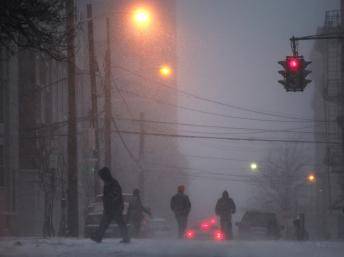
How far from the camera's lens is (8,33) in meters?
15.9

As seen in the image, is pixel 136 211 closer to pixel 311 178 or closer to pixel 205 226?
pixel 205 226

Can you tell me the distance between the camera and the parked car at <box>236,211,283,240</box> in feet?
109

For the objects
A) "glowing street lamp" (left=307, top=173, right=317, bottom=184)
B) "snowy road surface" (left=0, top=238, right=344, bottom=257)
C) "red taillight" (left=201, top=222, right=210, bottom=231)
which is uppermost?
"glowing street lamp" (left=307, top=173, right=317, bottom=184)

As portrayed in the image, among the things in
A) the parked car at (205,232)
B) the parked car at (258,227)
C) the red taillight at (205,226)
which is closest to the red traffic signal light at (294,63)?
the parked car at (258,227)

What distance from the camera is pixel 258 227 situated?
34.3m

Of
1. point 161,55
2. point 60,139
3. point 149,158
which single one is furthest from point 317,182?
point 161,55

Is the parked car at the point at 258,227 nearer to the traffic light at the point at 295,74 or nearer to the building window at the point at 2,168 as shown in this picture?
the traffic light at the point at 295,74

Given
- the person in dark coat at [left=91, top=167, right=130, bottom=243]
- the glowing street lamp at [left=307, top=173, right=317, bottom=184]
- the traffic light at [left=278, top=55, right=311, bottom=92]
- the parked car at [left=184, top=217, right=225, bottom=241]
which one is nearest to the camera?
the person in dark coat at [left=91, top=167, right=130, bottom=243]

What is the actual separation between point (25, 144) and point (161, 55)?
136 meters

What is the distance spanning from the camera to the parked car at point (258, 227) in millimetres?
33188

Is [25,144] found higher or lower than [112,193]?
higher

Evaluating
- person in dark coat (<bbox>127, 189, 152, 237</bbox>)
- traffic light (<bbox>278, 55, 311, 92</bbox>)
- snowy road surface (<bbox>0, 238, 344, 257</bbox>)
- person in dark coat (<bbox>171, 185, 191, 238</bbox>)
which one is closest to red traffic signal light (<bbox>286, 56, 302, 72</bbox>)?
traffic light (<bbox>278, 55, 311, 92</bbox>)

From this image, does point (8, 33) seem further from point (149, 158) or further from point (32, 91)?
point (149, 158)

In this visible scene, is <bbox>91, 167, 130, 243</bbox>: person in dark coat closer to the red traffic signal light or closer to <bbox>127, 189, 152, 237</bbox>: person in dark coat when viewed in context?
<bbox>127, 189, 152, 237</bbox>: person in dark coat
